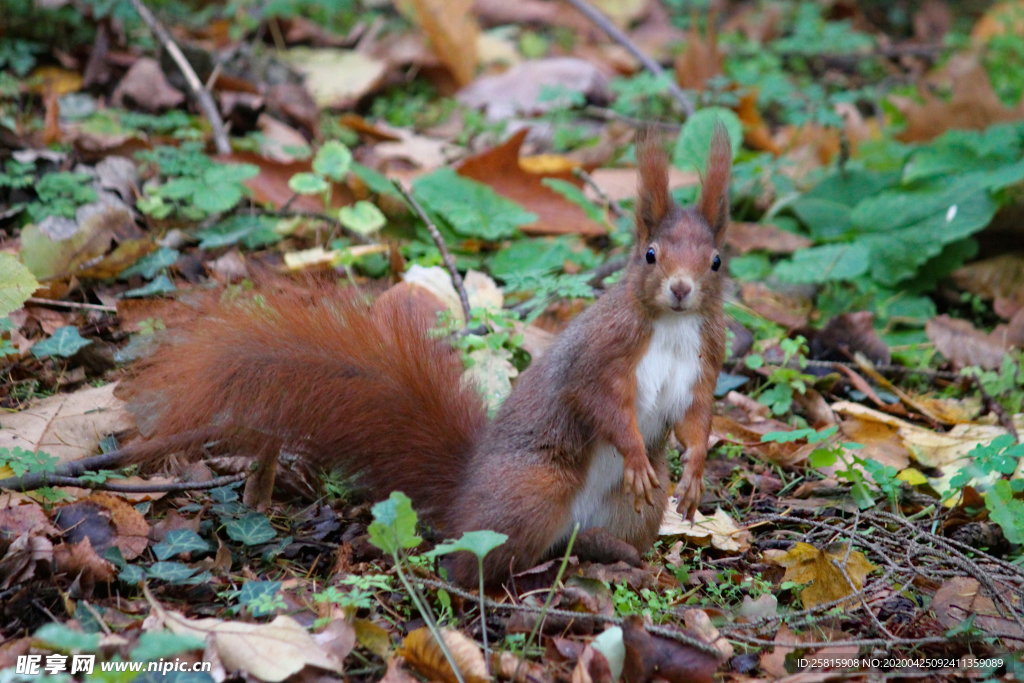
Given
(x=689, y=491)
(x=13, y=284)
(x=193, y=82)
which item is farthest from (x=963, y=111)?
(x=13, y=284)

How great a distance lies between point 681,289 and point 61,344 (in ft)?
5.84

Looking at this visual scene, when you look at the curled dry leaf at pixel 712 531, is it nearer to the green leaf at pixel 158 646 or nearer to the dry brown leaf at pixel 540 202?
the green leaf at pixel 158 646

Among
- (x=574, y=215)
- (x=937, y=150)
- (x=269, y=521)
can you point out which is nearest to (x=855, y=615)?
(x=269, y=521)

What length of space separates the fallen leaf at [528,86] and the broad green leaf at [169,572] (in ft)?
11.4

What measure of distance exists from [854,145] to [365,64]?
109 inches

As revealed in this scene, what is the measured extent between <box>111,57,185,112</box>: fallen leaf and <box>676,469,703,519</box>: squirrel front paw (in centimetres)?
319

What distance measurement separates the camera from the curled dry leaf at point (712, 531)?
8.10 ft

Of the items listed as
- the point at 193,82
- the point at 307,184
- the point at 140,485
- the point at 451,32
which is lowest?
the point at 140,485

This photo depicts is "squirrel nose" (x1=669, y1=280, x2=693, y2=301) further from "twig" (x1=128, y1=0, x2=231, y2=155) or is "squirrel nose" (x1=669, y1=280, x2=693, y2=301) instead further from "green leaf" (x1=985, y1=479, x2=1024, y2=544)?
"twig" (x1=128, y1=0, x2=231, y2=155)

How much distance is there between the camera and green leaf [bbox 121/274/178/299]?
3020 millimetres

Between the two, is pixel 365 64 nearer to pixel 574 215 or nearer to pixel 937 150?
pixel 574 215

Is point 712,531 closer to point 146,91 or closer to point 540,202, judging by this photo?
point 540,202

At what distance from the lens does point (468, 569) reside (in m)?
2.18

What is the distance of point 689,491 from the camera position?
88.6 inches
